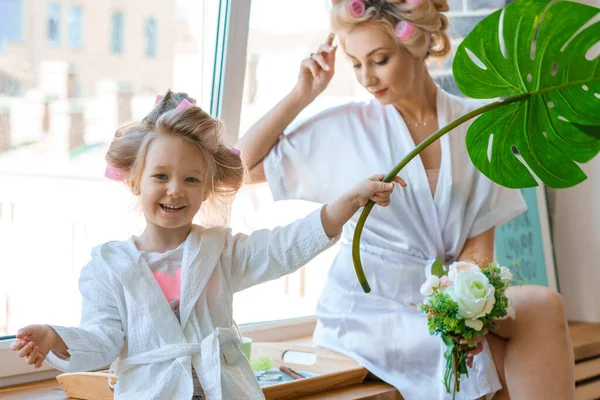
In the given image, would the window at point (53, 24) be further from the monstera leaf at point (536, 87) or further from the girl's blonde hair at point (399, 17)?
the monstera leaf at point (536, 87)

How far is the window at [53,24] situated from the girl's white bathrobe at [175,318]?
66cm

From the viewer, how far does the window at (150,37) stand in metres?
2.21

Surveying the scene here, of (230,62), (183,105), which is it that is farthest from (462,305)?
(230,62)

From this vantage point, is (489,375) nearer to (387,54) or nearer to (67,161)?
(387,54)

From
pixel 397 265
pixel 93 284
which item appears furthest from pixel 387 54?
pixel 93 284

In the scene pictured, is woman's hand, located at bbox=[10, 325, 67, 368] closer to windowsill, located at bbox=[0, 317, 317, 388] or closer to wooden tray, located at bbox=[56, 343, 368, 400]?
wooden tray, located at bbox=[56, 343, 368, 400]

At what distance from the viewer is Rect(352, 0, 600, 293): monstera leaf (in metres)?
1.54

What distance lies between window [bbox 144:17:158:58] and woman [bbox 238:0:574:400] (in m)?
0.36

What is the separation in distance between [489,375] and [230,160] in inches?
32.9

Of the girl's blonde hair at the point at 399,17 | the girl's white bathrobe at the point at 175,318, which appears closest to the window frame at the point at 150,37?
Answer: the girl's blonde hair at the point at 399,17

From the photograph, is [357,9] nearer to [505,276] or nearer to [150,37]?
[150,37]

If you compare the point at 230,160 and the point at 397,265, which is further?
the point at 397,265

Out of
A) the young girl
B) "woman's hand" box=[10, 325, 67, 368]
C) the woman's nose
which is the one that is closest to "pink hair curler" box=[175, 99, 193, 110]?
the young girl

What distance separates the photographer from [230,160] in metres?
1.70
